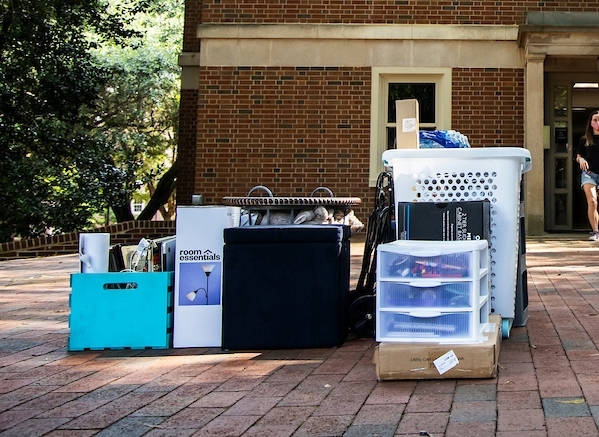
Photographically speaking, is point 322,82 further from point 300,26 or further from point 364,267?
point 364,267

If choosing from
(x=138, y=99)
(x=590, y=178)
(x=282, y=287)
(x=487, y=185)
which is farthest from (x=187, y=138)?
(x=487, y=185)

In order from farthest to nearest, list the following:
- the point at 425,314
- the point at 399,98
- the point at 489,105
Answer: the point at 399,98, the point at 489,105, the point at 425,314

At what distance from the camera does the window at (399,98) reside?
43.5 ft

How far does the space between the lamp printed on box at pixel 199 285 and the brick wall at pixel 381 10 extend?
9.09m

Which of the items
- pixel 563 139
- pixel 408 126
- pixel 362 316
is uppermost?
pixel 563 139

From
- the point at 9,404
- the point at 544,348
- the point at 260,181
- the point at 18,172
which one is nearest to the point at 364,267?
the point at 544,348

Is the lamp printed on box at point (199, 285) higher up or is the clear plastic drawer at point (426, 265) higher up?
the clear plastic drawer at point (426, 265)

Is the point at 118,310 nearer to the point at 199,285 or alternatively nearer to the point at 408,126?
the point at 199,285

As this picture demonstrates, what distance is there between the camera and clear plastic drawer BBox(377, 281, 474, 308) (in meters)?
4.08

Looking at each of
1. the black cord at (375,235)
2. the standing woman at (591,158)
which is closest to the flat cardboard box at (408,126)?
the black cord at (375,235)

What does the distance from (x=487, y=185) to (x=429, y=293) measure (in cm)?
100

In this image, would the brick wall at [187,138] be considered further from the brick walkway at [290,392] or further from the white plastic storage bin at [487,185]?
the white plastic storage bin at [487,185]

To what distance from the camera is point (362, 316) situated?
201 inches

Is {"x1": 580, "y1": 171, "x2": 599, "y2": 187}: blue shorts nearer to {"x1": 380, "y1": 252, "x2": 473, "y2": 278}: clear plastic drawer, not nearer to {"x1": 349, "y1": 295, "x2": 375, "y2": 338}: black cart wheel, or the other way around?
{"x1": 349, "y1": 295, "x2": 375, "y2": 338}: black cart wheel
